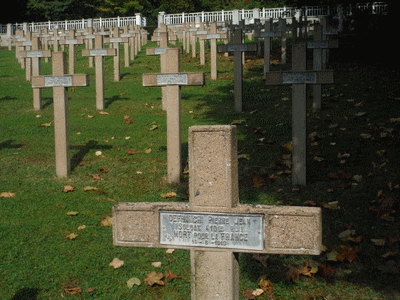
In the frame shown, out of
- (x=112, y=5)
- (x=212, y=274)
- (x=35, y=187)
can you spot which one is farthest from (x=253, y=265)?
(x=112, y=5)

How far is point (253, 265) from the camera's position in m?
4.81

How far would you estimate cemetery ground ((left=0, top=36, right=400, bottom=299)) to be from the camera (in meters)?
4.59

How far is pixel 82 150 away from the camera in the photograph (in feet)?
28.9

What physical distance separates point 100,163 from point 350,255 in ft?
14.0

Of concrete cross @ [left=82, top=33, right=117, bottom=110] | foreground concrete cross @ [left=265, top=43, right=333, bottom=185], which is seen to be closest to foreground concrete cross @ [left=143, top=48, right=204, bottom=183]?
foreground concrete cross @ [left=265, top=43, right=333, bottom=185]

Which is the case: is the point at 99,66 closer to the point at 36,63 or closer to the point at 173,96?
the point at 36,63

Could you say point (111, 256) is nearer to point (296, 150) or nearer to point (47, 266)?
point (47, 266)

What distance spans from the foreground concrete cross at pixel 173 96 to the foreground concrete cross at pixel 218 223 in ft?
13.3

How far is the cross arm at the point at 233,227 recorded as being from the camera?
115 inches

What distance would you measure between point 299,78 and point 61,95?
3199 mm

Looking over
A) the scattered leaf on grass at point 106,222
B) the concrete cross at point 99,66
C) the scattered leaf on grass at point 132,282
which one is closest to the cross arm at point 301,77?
the scattered leaf on grass at point 106,222

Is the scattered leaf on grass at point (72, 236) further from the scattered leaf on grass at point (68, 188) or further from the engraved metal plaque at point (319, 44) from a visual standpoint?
the engraved metal plaque at point (319, 44)

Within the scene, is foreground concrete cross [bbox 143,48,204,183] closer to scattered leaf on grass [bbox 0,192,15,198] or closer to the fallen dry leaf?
the fallen dry leaf

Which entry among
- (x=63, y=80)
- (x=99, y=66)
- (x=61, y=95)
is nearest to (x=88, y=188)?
(x=61, y=95)
